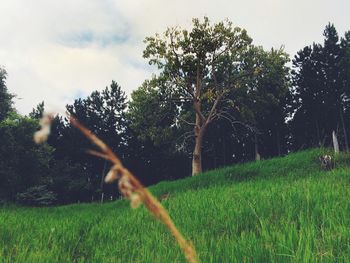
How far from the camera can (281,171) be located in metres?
14.6

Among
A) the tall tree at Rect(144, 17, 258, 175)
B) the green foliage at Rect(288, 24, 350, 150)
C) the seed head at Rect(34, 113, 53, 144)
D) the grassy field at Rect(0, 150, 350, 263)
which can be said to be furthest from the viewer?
the green foliage at Rect(288, 24, 350, 150)

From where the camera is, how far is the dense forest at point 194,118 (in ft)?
98.3

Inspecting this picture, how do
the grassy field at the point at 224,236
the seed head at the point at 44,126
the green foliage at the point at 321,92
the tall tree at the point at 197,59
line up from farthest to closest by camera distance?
the green foliage at the point at 321,92 < the tall tree at the point at 197,59 < the grassy field at the point at 224,236 < the seed head at the point at 44,126

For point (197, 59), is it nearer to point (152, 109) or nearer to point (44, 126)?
point (152, 109)

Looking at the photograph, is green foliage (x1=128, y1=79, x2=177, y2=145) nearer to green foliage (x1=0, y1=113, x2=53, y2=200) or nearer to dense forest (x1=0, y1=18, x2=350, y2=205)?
dense forest (x1=0, y1=18, x2=350, y2=205)

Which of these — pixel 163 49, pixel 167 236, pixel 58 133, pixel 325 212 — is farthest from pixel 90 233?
pixel 58 133

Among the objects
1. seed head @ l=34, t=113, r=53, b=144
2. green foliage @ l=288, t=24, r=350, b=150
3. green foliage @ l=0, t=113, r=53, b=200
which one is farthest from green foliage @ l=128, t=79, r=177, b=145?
seed head @ l=34, t=113, r=53, b=144

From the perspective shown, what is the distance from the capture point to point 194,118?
133 feet

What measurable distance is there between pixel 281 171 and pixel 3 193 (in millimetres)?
26620

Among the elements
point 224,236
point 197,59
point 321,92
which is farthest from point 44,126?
point 321,92

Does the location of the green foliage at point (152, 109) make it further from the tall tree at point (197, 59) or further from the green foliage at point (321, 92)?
the green foliage at point (321, 92)

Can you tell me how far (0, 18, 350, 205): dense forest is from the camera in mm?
29969

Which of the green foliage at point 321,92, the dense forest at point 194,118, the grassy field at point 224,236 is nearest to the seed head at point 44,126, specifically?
the grassy field at point 224,236

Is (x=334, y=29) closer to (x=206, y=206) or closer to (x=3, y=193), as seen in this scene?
(x=3, y=193)
